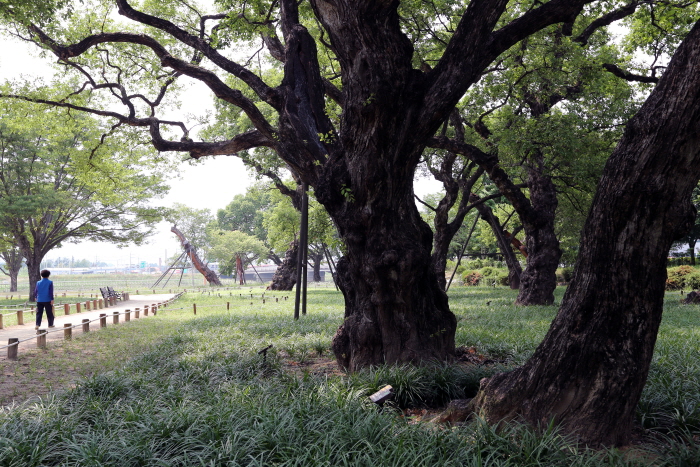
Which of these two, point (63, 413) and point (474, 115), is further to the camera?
point (474, 115)

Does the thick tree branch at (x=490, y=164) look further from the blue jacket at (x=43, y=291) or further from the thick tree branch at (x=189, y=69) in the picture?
the blue jacket at (x=43, y=291)

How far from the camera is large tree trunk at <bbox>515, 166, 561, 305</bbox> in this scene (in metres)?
15.2

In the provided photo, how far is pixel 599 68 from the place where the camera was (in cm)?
1159

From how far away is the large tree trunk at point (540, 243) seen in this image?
15205mm

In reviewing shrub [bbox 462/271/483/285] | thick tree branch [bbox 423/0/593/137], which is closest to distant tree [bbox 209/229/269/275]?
shrub [bbox 462/271/483/285]

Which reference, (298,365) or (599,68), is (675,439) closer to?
(298,365)

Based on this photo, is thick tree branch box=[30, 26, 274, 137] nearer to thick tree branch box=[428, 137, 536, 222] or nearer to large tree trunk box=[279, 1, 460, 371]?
large tree trunk box=[279, 1, 460, 371]

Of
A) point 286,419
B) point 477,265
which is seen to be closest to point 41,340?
point 286,419

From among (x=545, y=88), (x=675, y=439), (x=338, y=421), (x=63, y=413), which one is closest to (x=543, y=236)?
(x=545, y=88)

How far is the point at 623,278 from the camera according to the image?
3.68 m

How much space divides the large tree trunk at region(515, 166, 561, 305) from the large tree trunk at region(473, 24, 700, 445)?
37.9ft

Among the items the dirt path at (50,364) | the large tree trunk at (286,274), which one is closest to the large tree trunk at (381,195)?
the dirt path at (50,364)

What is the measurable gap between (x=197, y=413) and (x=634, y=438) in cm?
370

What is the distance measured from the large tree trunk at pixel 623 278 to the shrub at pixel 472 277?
32065 mm
